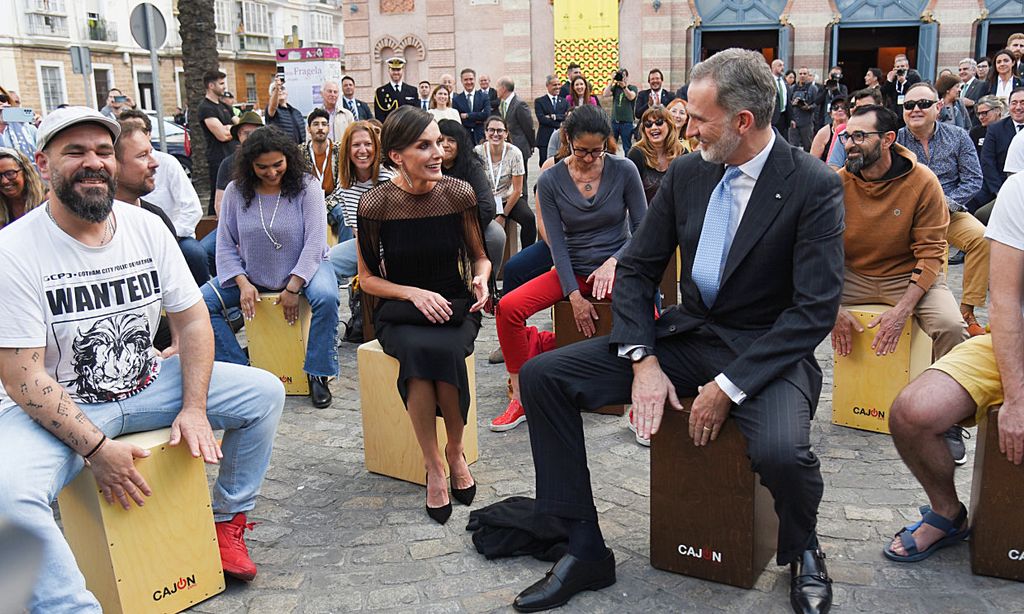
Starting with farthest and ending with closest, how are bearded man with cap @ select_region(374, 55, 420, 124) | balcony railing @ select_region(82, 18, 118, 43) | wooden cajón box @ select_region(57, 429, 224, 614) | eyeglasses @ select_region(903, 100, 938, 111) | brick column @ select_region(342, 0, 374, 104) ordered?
balcony railing @ select_region(82, 18, 118, 43) < brick column @ select_region(342, 0, 374, 104) < bearded man with cap @ select_region(374, 55, 420, 124) < eyeglasses @ select_region(903, 100, 938, 111) < wooden cajón box @ select_region(57, 429, 224, 614)

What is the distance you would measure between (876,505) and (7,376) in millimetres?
3300

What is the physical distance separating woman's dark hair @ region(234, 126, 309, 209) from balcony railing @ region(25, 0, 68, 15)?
33.0 meters

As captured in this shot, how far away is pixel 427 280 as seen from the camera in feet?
13.8

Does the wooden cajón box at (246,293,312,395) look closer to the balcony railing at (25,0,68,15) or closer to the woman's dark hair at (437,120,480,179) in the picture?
the woman's dark hair at (437,120,480,179)

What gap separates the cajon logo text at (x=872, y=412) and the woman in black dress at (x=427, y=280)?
204 cm

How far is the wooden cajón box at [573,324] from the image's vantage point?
198 inches

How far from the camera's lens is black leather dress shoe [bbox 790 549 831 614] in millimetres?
3010

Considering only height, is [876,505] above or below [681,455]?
below

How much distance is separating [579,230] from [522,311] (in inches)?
23.8

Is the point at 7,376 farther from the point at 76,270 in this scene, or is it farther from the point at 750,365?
the point at 750,365

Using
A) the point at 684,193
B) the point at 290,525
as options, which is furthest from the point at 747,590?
the point at 290,525

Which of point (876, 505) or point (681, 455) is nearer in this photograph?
point (681, 455)

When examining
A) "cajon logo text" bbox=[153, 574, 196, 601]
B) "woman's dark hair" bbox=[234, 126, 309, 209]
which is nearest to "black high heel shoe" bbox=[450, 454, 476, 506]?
"cajon logo text" bbox=[153, 574, 196, 601]

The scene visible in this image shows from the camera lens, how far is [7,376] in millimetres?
2904
